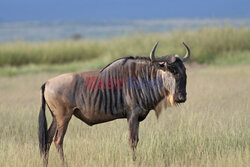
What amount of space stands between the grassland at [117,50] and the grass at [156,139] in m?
7.13

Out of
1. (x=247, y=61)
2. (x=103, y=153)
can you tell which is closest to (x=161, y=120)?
(x=103, y=153)

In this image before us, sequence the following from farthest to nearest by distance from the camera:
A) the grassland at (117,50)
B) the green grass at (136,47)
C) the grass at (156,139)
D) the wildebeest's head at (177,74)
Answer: the green grass at (136,47)
the grassland at (117,50)
the grass at (156,139)
the wildebeest's head at (177,74)

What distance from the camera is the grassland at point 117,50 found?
16688 mm

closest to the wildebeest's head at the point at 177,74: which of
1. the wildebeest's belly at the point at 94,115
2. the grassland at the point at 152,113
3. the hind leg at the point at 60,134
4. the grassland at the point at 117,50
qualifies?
the wildebeest's belly at the point at 94,115

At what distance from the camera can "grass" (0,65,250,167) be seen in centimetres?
515

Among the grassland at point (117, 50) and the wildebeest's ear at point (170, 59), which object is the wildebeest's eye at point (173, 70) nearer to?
the wildebeest's ear at point (170, 59)

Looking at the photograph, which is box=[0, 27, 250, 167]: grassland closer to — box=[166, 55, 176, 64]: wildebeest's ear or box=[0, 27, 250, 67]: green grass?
box=[0, 27, 250, 67]: green grass

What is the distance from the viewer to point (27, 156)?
17.3 feet

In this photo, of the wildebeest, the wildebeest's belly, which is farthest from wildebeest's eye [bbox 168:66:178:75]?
the wildebeest's belly

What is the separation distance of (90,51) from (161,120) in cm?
1299

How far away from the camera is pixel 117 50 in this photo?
18562 mm

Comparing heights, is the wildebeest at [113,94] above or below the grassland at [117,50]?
below

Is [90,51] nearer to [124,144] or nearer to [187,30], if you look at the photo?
[187,30]

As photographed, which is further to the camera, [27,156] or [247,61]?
[247,61]
